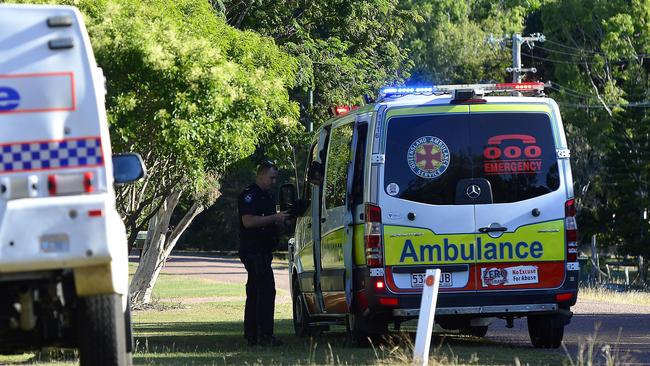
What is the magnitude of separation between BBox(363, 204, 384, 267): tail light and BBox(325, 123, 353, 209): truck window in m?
0.96

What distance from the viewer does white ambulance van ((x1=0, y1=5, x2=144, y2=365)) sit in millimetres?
7586

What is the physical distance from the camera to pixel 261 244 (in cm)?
1441

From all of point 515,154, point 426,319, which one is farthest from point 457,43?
point 426,319

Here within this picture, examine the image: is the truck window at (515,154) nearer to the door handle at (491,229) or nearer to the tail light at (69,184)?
the door handle at (491,229)

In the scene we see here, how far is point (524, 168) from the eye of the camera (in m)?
12.6

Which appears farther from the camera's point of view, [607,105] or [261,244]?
[607,105]

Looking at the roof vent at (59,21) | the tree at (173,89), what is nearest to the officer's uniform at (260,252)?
the tree at (173,89)

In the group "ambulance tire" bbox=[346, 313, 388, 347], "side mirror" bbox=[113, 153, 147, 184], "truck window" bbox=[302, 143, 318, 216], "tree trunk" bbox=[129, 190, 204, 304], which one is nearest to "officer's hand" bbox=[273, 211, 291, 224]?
"truck window" bbox=[302, 143, 318, 216]

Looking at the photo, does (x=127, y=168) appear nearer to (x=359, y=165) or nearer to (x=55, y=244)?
(x=55, y=244)

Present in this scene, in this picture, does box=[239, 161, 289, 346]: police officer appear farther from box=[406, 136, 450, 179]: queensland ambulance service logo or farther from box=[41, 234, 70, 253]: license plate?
box=[41, 234, 70, 253]: license plate

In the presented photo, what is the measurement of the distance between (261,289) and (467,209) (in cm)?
293

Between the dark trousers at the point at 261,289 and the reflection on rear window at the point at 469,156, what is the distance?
2.38 metres

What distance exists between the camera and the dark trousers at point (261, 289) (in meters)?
14.4

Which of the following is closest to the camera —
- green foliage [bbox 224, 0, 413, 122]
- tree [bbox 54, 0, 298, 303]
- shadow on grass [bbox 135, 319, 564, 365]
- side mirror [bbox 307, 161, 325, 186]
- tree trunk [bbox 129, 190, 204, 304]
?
shadow on grass [bbox 135, 319, 564, 365]
